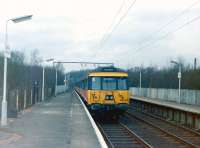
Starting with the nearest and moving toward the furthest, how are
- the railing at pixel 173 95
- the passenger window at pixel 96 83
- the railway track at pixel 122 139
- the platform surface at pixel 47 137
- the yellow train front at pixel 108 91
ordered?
the platform surface at pixel 47 137 → the railway track at pixel 122 139 → the yellow train front at pixel 108 91 → the passenger window at pixel 96 83 → the railing at pixel 173 95

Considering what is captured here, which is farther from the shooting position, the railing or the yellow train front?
the railing

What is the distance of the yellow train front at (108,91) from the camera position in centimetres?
2653

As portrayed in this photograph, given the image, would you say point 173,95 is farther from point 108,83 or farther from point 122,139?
point 122,139

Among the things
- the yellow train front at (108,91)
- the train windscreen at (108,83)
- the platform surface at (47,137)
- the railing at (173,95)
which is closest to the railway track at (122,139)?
the platform surface at (47,137)

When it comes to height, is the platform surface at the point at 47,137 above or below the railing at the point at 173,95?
below

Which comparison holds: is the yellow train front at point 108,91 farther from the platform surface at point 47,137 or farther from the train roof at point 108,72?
the platform surface at point 47,137

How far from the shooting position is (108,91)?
2678cm

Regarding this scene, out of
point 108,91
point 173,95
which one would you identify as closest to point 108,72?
point 108,91

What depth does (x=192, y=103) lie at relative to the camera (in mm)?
38156

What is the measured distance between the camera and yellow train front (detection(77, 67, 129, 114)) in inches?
1045

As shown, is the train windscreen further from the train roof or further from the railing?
the railing

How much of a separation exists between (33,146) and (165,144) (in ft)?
22.5

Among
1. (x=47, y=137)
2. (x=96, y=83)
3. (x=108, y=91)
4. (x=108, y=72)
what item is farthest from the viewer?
(x=108, y=72)

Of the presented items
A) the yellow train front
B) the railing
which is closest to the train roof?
the yellow train front
